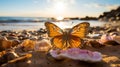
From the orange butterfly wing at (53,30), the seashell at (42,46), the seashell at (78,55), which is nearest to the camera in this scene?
the seashell at (78,55)

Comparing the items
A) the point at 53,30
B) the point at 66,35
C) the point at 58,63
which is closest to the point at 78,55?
the point at 58,63

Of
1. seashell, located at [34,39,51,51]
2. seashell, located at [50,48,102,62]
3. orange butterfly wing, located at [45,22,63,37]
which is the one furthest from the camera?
seashell, located at [34,39,51,51]

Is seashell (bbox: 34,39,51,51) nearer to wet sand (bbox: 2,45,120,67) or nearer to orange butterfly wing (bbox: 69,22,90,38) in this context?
wet sand (bbox: 2,45,120,67)

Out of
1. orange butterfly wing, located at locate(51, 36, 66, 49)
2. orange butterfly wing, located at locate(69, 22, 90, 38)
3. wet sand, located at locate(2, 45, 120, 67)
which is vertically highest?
orange butterfly wing, located at locate(69, 22, 90, 38)

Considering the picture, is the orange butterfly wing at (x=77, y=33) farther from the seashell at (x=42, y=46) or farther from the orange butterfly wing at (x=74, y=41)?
the seashell at (x=42, y=46)

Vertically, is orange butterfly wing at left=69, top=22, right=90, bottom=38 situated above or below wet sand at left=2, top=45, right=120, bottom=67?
above

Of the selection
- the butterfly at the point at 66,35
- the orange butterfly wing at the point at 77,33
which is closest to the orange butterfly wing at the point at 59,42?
the butterfly at the point at 66,35

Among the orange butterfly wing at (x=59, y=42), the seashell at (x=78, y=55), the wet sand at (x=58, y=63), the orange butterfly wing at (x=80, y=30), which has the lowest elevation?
the wet sand at (x=58, y=63)

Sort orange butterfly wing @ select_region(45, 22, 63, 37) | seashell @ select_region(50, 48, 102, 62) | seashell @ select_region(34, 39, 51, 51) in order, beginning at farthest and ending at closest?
seashell @ select_region(34, 39, 51, 51)
orange butterfly wing @ select_region(45, 22, 63, 37)
seashell @ select_region(50, 48, 102, 62)

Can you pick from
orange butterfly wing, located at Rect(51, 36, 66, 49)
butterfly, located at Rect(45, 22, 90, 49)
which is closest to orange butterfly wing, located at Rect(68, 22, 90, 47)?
butterfly, located at Rect(45, 22, 90, 49)
